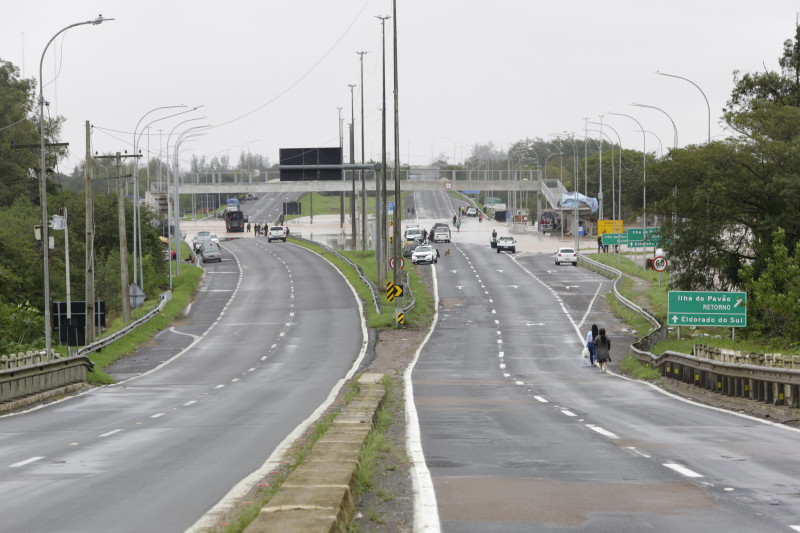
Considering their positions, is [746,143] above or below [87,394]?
above

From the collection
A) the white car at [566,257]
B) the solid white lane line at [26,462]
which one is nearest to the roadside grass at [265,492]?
the solid white lane line at [26,462]

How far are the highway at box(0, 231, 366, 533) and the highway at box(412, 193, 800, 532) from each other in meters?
2.65

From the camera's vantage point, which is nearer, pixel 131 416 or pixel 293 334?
→ pixel 131 416

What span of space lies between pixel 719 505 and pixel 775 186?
36.2m

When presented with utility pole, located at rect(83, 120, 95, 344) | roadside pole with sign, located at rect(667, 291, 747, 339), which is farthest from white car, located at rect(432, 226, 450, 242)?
roadside pole with sign, located at rect(667, 291, 747, 339)

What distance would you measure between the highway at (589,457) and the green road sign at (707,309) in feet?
12.7

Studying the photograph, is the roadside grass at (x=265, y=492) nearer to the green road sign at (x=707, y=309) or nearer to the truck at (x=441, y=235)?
the green road sign at (x=707, y=309)

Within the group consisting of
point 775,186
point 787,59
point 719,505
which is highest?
point 787,59

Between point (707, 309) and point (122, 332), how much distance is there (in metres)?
27.9

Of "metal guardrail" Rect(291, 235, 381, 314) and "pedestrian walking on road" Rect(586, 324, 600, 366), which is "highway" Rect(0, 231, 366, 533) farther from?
"pedestrian walking on road" Rect(586, 324, 600, 366)

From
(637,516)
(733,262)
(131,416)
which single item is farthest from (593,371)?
(637,516)

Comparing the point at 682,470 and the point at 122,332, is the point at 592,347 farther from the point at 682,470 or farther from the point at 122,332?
the point at 682,470

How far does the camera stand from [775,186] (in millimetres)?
44062

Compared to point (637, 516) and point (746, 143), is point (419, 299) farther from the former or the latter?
point (637, 516)
